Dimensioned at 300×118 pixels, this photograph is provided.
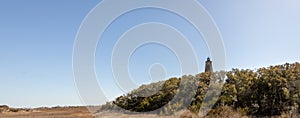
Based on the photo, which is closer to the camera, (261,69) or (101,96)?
(101,96)

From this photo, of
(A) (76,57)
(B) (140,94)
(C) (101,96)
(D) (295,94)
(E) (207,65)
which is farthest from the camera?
(E) (207,65)

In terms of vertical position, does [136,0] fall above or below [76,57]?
above

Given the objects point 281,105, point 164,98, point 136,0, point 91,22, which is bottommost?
point 281,105

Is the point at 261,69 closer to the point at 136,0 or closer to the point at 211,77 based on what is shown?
the point at 211,77

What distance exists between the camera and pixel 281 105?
19.0 m

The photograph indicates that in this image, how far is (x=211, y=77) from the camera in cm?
2439

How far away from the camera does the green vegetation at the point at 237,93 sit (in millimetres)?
19125

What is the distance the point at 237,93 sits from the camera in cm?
2128

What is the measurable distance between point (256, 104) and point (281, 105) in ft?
4.72

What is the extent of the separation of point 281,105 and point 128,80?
30.9 ft

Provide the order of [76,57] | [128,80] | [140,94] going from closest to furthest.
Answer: [76,57]
[128,80]
[140,94]

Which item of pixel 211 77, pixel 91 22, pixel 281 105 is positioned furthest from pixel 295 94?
pixel 91 22

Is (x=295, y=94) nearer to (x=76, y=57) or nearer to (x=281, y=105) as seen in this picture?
(x=281, y=105)

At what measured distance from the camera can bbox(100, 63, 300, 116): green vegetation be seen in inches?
753
